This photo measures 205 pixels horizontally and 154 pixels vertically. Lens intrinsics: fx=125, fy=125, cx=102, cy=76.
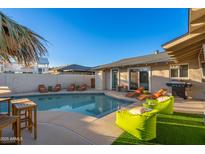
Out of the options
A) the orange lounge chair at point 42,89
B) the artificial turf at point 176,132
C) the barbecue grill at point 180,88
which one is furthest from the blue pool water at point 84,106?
the barbecue grill at point 180,88

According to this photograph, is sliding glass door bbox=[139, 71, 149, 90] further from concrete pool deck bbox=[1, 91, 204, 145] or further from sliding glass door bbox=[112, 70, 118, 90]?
concrete pool deck bbox=[1, 91, 204, 145]

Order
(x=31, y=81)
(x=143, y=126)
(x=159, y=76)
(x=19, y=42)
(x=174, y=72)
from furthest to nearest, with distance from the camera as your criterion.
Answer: (x=31, y=81) < (x=159, y=76) < (x=174, y=72) < (x=143, y=126) < (x=19, y=42)

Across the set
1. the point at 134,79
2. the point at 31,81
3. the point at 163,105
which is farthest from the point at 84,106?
the point at 31,81

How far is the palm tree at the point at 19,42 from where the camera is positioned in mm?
2639

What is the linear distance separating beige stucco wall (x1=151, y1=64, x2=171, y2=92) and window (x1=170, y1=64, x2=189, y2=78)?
496mm

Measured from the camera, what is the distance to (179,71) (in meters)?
11.2

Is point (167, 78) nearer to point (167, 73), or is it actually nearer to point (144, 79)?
point (167, 73)

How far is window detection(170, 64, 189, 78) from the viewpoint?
10898 mm

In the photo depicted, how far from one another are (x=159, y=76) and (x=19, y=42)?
1222 cm

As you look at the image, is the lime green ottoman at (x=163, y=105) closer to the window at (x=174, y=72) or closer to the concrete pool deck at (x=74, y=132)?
the concrete pool deck at (x=74, y=132)

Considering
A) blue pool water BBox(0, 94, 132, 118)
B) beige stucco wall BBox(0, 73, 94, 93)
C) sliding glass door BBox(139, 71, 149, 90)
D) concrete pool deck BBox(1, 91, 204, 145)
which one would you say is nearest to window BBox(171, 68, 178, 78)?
sliding glass door BBox(139, 71, 149, 90)
